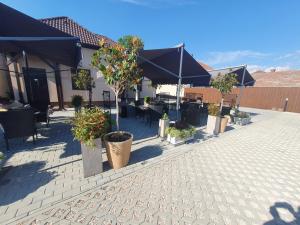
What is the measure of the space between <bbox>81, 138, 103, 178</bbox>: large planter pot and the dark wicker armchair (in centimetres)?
218

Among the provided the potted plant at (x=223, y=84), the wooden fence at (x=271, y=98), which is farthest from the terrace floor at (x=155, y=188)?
the wooden fence at (x=271, y=98)

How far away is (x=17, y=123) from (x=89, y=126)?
2387 millimetres

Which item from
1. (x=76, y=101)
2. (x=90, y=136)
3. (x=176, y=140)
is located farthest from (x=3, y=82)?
(x=176, y=140)

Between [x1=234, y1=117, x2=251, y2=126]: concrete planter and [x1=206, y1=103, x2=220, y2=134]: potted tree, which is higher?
[x1=206, y1=103, x2=220, y2=134]: potted tree

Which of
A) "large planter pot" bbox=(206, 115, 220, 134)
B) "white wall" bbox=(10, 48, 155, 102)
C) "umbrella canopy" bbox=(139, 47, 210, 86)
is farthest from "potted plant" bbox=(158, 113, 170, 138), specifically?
"white wall" bbox=(10, 48, 155, 102)

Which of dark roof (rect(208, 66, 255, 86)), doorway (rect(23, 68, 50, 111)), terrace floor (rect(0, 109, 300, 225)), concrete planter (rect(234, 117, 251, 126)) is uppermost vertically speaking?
dark roof (rect(208, 66, 255, 86))

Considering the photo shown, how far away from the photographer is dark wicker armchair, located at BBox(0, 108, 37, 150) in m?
3.64

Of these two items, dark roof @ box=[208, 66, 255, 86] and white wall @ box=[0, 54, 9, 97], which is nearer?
dark roof @ box=[208, 66, 255, 86]

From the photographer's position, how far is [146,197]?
2545mm

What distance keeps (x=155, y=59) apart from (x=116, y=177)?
12.4 ft

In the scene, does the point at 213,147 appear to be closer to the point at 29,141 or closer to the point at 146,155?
the point at 146,155

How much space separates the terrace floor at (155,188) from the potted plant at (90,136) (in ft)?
0.76

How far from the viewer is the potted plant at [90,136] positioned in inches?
110

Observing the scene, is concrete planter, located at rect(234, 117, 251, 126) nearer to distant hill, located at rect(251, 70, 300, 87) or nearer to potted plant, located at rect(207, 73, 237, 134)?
potted plant, located at rect(207, 73, 237, 134)
